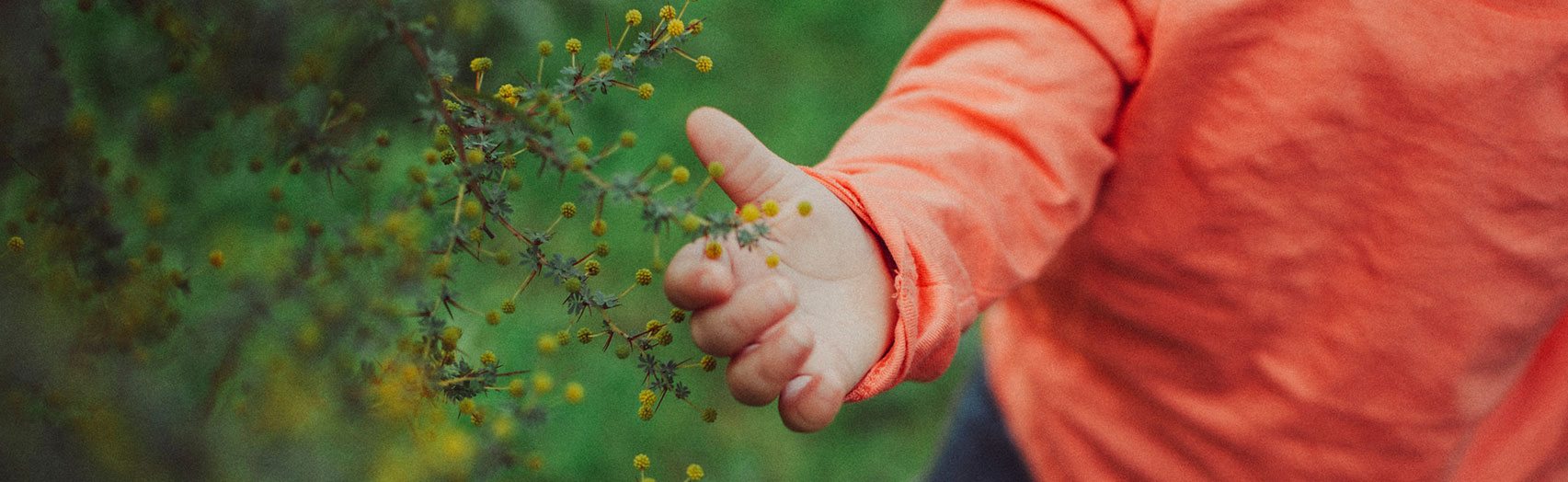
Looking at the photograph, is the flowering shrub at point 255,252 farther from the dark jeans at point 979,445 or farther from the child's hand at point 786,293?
the dark jeans at point 979,445

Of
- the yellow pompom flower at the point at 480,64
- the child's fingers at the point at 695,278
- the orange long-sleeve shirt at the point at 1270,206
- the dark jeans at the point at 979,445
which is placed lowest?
the dark jeans at the point at 979,445

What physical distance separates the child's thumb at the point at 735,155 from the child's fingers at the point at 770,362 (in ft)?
0.34

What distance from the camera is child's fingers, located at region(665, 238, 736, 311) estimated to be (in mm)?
671

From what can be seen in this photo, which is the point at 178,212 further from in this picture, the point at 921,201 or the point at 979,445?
the point at 979,445

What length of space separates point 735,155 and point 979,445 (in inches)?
39.6

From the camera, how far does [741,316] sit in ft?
2.33

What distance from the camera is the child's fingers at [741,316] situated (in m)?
0.71

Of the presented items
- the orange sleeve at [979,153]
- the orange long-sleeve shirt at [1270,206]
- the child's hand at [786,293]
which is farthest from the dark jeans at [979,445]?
the child's hand at [786,293]

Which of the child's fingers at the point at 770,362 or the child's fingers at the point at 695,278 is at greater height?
the child's fingers at the point at 695,278

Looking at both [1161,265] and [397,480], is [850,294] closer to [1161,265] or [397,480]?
[397,480]

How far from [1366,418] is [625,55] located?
0.99 metres

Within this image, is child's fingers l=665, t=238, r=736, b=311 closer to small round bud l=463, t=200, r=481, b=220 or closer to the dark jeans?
small round bud l=463, t=200, r=481, b=220

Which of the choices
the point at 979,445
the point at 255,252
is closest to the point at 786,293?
the point at 255,252

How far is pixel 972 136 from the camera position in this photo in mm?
1023
